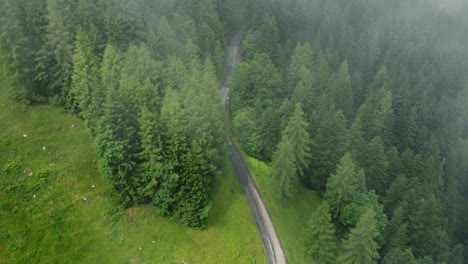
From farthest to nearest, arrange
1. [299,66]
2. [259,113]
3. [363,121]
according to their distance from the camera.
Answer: [299,66]
[363,121]
[259,113]

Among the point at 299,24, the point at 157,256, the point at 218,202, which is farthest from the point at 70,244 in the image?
the point at 299,24

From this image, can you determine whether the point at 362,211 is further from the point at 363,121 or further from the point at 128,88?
the point at 128,88

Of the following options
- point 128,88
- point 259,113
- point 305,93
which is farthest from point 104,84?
point 305,93

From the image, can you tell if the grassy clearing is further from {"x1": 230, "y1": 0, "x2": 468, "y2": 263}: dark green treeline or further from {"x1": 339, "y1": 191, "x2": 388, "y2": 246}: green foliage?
{"x1": 339, "y1": 191, "x2": 388, "y2": 246}: green foliage

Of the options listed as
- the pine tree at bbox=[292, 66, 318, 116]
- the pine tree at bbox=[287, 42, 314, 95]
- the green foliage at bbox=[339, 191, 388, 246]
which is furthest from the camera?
the pine tree at bbox=[287, 42, 314, 95]

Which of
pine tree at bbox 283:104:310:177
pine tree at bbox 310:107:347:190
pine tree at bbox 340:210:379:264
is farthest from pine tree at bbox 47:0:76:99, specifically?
pine tree at bbox 340:210:379:264

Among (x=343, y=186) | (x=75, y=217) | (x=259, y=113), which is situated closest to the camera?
(x=75, y=217)
